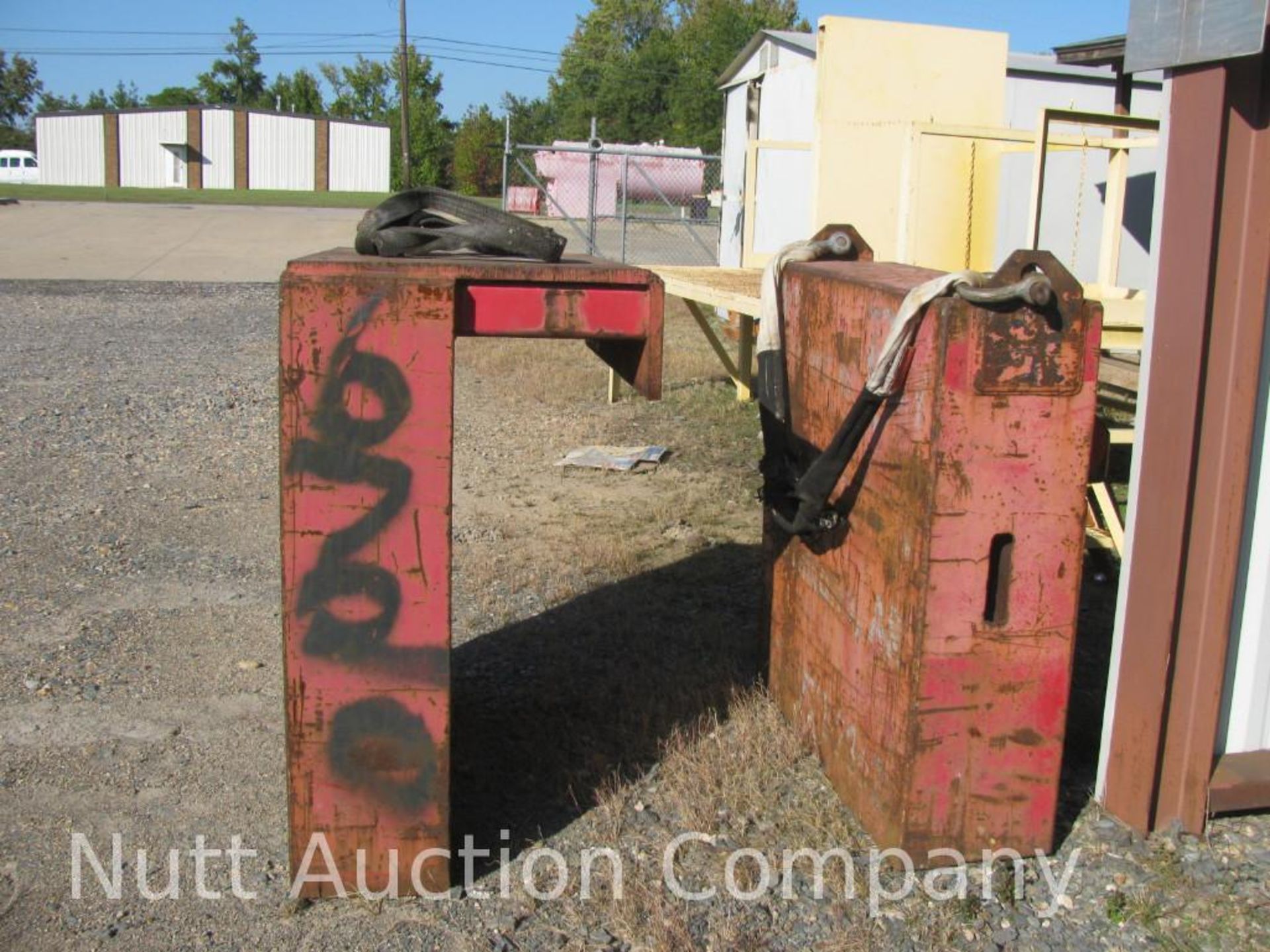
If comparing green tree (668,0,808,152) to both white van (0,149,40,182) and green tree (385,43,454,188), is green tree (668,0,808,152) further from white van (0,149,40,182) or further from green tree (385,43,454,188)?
white van (0,149,40,182)

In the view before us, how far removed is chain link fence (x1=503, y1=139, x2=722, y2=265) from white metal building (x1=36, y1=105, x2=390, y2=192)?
17.2 m

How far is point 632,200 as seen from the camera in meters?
40.2

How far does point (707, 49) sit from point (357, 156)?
1987 cm

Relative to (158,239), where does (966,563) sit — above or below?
below

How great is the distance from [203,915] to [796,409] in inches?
88.1

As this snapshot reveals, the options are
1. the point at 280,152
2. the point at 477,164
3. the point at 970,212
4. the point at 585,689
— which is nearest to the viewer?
the point at 585,689

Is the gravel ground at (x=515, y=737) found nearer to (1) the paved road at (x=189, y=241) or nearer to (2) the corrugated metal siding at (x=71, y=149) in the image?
(1) the paved road at (x=189, y=241)

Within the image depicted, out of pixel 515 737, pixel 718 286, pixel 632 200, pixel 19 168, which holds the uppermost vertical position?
pixel 19 168

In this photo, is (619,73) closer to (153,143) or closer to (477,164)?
(477,164)

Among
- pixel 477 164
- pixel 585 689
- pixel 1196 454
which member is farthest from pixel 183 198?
pixel 1196 454

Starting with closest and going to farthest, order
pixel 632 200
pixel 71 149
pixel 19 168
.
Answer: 1. pixel 632 200
2. pixel 71 149
3. pixel 19 168

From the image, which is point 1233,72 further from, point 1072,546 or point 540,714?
point 540,714

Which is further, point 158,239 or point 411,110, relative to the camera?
point 411,110

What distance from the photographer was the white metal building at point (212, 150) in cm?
6122
